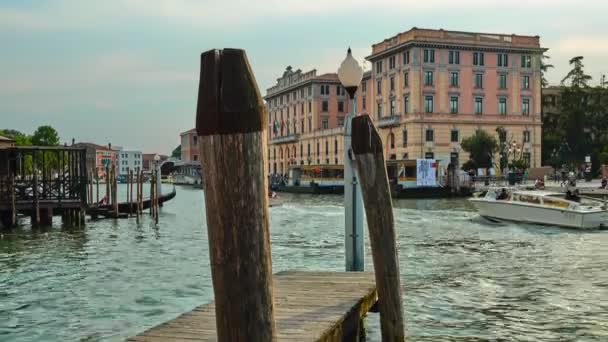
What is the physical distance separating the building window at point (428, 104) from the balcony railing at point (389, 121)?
9.48 feet

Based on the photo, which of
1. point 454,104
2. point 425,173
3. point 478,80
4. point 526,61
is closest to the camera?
point 425,173

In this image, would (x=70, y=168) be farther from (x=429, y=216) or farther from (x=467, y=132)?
(x=467, y=132)

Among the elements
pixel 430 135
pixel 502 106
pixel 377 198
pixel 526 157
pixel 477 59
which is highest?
pixel 477 59

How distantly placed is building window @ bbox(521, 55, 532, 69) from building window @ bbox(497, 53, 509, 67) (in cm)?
180

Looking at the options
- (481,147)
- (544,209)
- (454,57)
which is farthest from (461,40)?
(544,209)

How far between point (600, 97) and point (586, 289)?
64818 millimetres

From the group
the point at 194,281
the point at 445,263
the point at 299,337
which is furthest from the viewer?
the point at 445,263

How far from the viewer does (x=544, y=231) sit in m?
21.6

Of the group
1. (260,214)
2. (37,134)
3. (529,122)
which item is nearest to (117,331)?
(260,214)

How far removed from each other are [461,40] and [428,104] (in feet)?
22.5

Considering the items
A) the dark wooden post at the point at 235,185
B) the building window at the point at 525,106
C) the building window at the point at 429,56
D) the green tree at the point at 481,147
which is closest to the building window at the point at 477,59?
the building window at the point at 429,56

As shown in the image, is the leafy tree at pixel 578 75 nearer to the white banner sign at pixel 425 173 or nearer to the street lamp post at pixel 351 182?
the white banner sign at pixel 425 173

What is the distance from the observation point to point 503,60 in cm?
6256

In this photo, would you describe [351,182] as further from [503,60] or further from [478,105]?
[503,60]
